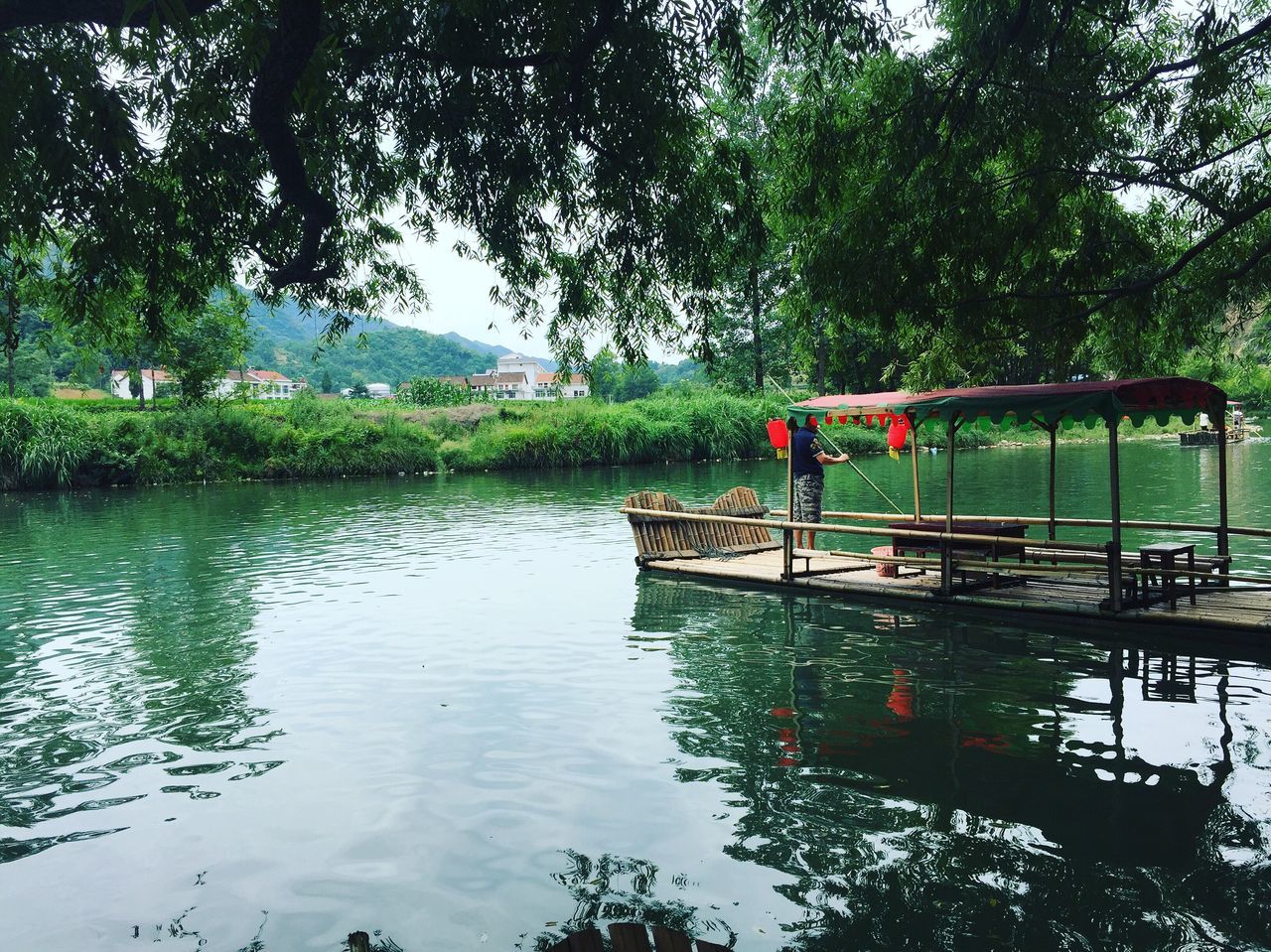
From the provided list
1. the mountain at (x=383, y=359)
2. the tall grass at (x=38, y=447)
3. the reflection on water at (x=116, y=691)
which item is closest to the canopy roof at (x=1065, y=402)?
the reflection on water at (x=116, y=691)

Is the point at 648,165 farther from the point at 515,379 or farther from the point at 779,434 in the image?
the point at 515,379

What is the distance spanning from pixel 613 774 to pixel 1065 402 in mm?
7244

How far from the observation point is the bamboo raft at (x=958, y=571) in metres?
11.1

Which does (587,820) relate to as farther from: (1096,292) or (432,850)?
(1096,292)

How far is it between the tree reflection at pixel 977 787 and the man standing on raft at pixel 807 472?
4161 millimetres

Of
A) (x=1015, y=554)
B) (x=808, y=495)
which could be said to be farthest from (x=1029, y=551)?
(x=808, y=495)

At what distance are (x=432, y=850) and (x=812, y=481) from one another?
10.4 metres

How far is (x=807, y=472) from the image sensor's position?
616 inches

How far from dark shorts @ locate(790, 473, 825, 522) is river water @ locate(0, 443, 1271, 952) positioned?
5.92 ft

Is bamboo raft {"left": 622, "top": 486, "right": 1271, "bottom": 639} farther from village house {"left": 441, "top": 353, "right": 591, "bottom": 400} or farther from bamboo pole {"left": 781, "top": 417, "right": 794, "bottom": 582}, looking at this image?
village house {"left": 441, "top": 353, "right": 591, "bottom": 400}

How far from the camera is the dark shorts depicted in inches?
615

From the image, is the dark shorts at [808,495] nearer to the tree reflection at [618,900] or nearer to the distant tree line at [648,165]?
the distant tree line at [648,165]

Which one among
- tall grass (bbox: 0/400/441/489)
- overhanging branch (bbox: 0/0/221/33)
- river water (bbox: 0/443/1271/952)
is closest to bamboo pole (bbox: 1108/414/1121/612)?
river water (bbox: 0/443/1271/952)

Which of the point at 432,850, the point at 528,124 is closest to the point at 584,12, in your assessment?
the point at 528,124
